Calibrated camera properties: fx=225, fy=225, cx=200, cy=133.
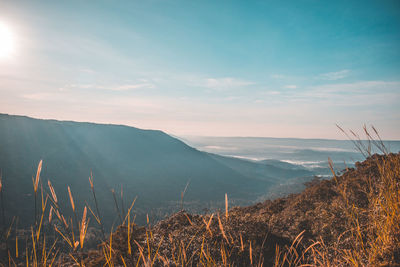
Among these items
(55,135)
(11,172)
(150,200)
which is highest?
(55,135)

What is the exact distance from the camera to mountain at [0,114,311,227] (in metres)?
104

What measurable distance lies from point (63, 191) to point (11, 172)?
23.6 meters

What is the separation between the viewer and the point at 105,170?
486 ft

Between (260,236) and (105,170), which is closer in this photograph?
(260,236)

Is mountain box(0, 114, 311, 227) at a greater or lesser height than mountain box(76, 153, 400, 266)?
lesser

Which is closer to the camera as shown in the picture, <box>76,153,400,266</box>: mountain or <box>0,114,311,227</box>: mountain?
<box>76,153,400,266</box>: mountain

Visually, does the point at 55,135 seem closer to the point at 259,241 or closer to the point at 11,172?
the point at 11,172

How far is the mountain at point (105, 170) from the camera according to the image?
343ft

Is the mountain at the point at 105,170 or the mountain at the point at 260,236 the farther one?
the mountain at the point at 105,170

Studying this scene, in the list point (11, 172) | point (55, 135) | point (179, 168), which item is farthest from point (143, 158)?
point (11, 172)

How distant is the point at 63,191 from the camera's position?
110000 millimetres

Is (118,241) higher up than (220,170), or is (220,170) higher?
(118,241)

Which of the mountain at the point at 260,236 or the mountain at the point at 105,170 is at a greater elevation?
the mountain at the point at 260,236

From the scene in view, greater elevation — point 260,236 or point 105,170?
point 260,236
